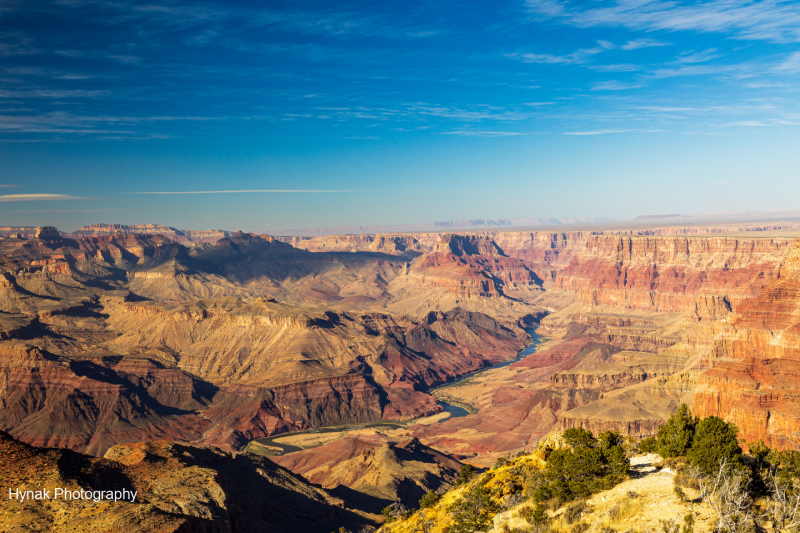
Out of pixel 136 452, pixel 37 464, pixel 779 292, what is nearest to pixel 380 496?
pixel 136 452

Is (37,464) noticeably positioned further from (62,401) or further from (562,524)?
(62,401)

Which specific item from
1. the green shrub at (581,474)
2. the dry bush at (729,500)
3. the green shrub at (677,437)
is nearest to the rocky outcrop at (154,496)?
the green shrub at (581,474)

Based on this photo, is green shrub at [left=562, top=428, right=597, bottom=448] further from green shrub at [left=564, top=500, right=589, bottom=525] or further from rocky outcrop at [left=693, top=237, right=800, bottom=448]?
rocky outcrop at [left=693, top=237, right=800, bottom=448]

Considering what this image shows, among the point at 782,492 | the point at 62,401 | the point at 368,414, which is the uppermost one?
the point at 782,492

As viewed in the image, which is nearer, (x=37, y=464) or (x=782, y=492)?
(x=782, y=492)

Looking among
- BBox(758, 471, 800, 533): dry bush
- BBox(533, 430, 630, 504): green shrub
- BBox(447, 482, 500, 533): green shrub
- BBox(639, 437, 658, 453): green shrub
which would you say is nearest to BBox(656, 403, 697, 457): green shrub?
BBox(639, 437, 658, 453): green shrub

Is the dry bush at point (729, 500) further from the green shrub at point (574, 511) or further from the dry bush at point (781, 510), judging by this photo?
the green shrub at point (574, 511)
